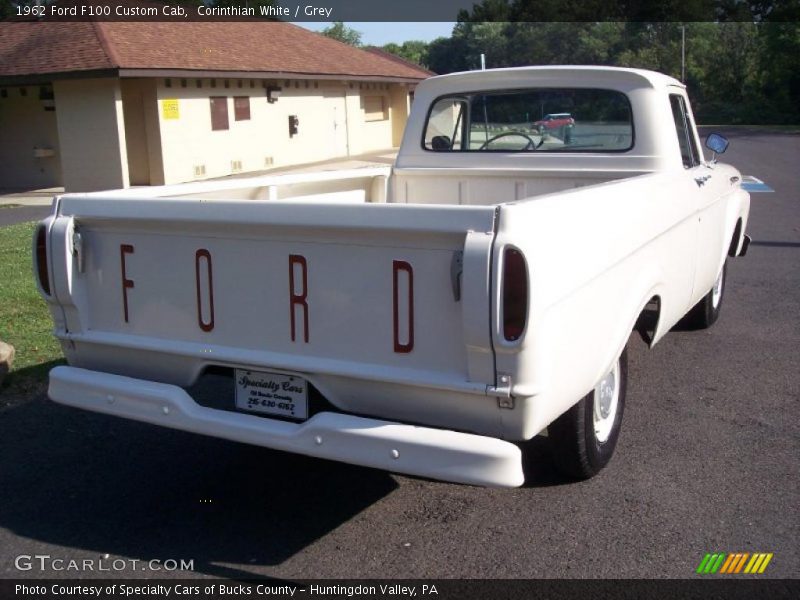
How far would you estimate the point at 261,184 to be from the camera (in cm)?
508

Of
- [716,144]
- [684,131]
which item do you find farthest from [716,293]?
[684,131]

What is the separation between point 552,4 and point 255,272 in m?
53.8

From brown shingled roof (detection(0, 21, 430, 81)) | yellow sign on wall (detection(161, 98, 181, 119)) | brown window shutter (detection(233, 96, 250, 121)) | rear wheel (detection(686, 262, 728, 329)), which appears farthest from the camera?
brown window shutter (detection(233, 96, 250, 121))

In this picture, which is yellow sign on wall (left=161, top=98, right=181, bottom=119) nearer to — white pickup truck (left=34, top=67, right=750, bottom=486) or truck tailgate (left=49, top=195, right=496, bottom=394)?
white pickup truck (left=34, top=67, right=750, bottom=486)

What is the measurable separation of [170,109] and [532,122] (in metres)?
15.6

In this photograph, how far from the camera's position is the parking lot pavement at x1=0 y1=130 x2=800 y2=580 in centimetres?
348

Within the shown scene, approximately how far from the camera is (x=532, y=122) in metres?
5.93

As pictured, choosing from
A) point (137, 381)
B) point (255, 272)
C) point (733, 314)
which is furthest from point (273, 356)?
point (733, 314)

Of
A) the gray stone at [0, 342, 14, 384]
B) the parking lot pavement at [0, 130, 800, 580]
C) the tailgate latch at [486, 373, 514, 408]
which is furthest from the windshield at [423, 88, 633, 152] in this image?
the gray stone at [0, 342, 14, 384]

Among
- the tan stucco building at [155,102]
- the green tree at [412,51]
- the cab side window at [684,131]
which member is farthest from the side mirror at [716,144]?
the green tree at [412,51]

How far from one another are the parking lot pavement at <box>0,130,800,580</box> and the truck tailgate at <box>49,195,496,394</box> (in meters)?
0.68

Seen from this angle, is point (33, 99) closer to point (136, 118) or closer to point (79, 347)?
→ point (136, 118)

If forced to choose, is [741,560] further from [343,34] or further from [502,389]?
[343,34]

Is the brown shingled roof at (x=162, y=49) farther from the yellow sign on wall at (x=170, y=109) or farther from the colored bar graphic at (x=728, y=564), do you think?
the colored bar graphic at (x=728, y=564)
